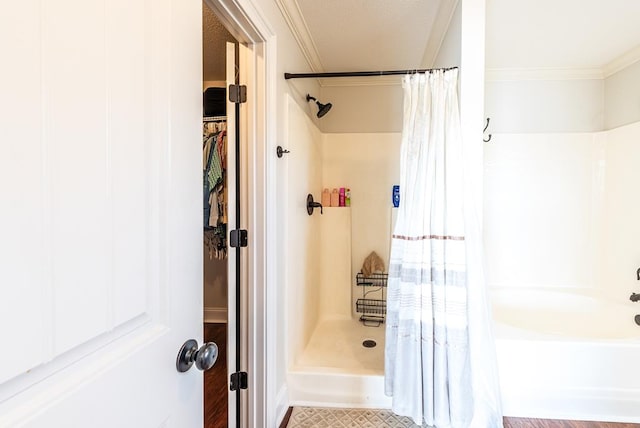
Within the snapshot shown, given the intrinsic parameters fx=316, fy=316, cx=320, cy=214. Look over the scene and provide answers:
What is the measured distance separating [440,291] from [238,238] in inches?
43.2

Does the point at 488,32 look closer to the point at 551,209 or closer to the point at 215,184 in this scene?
the point at 551,209

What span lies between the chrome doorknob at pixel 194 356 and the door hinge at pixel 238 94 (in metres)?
1.24

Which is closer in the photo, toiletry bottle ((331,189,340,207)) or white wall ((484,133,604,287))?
white wall ((484,133,604,287))

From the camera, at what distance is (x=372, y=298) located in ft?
10.4

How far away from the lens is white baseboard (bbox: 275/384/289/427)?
5.97 ft

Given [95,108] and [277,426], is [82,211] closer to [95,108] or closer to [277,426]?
[95,108]

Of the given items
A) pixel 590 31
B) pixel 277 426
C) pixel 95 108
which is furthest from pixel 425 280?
pixel 590 31

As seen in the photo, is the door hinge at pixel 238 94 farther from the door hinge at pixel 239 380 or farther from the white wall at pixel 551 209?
the white wall at pixel 551 209

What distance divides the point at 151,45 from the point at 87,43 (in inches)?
6.3

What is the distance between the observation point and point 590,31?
221 centimetres

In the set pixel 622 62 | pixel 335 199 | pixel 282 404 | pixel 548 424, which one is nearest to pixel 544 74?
pixel 622 62

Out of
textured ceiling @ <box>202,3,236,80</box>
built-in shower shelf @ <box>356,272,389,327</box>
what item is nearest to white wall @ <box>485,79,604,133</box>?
built-in shower shelf @ <box>356,272,389,327</box>

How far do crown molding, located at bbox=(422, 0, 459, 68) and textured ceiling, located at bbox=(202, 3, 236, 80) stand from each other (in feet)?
4.48

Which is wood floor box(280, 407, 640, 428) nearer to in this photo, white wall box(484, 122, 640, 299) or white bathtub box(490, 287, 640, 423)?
white bathtub box(490, 287, 640, 423)
